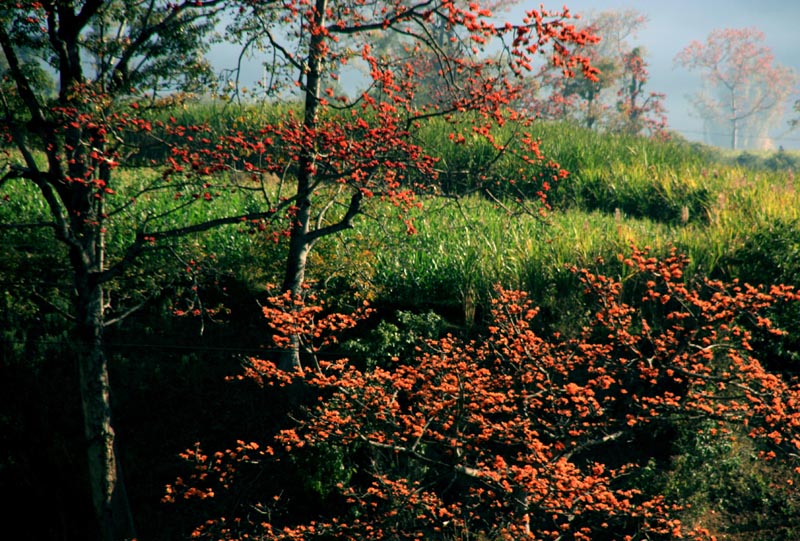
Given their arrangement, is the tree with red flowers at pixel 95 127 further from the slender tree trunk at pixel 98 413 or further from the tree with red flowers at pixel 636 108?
the tree with red flowers at pixel 636 108

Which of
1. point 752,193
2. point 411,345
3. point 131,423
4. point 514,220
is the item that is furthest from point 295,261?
point 752,193

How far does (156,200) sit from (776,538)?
42.3ft

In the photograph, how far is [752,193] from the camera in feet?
47.0

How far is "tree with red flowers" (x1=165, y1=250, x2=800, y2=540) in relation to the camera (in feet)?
24.5

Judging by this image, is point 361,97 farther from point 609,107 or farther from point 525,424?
point 609,107

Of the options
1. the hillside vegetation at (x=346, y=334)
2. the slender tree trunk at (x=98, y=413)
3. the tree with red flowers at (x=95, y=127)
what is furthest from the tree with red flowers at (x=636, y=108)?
the slender tree trunk at (x=98, y=413)

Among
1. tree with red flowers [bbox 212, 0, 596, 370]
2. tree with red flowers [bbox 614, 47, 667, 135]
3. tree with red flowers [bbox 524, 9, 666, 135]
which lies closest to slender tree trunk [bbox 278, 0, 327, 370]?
tree with red flowers [bbox 212, 0, 596, 370]

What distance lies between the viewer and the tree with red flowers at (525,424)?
745 cm

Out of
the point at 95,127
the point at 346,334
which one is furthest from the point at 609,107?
the point at 95,127

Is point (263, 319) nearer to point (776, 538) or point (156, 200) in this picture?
point (156, 200)

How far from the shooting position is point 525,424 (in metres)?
7.51

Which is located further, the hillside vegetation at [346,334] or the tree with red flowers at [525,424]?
the hillside vegetation at [346,334]

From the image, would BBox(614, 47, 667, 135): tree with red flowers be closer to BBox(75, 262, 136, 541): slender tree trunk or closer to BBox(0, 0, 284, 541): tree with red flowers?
BBox(0, 0, 284, 541): tree with red flowers

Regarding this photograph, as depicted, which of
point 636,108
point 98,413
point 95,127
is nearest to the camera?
point 95,127
